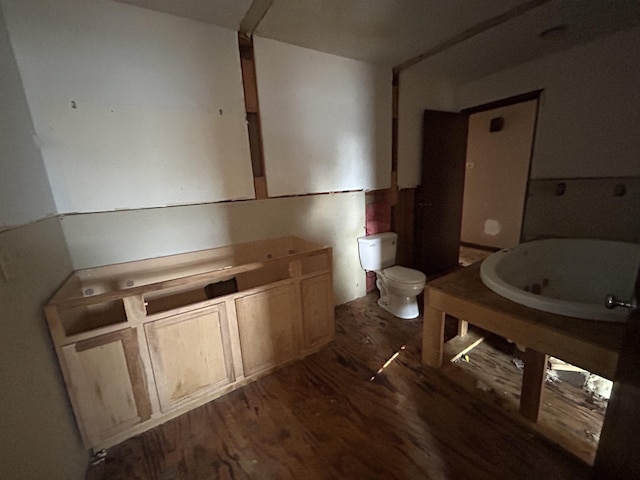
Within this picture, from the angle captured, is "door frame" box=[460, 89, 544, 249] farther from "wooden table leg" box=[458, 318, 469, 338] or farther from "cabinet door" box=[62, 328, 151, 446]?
"cabinet door" box=[62, 328, 151, 446]

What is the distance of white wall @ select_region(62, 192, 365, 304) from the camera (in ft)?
4.88

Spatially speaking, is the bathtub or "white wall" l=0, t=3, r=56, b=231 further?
the bathtub

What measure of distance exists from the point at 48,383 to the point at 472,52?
3.40 m

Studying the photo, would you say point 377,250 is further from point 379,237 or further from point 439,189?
point 439,189

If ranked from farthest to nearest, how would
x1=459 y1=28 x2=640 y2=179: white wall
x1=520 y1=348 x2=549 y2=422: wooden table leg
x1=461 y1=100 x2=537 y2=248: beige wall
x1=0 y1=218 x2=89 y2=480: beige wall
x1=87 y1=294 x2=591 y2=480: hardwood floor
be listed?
x1=461 y1=100 x2=537 y2=248: beige wall < x1=459 y1=28 x2=640 y2=179: white wall < x1=520 y1=348 x2=549 y2=422: wooden table leg < x1=87 y1=294 x2=591 y2=480: hardwood floor < x1=0 y1=218 x2=89 y2=480: beige wall

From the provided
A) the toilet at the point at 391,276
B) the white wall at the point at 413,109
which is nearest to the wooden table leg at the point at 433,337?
the toilet at the point at 391,276

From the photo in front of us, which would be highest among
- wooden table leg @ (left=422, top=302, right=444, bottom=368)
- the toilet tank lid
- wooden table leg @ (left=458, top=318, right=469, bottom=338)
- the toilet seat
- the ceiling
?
the ceiling

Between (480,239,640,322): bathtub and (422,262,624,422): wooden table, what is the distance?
0.25 meters

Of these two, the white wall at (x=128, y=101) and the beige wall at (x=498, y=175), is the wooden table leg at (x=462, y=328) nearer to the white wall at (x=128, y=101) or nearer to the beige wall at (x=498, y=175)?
the white wall at (x=128, y=101)

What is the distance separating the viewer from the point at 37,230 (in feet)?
3.67

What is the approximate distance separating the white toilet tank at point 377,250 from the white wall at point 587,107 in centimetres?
154

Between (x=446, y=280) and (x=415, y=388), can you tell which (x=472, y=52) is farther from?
(x=415, y=388)

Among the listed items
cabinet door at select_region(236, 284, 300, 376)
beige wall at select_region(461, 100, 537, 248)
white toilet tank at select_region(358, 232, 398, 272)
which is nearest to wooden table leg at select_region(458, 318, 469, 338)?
white toilet tank at select_region(358, 232, 398, 272)

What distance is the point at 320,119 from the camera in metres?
2.13
